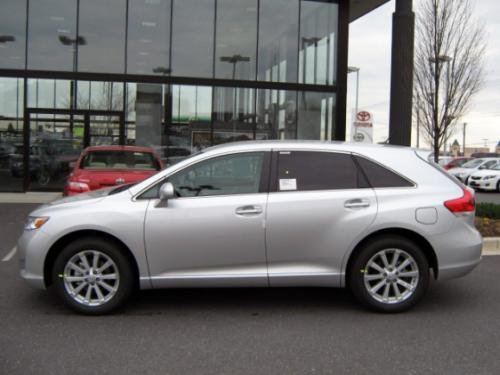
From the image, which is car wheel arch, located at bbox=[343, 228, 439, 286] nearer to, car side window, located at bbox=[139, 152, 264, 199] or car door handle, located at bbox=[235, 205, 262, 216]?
car door handle, located at bbox=[235, 205, 262, 216]

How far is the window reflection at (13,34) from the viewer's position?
1603cm

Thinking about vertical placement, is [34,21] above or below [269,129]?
above

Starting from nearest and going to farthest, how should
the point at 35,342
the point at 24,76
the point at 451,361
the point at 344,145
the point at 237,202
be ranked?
the point at 451,361, the point at 35,342, the point at 237,202, the point at 344,145, the point at 24,76

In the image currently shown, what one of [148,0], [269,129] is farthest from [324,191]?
[148,0]

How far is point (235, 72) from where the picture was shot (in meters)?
16.9

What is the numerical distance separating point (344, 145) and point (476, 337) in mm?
2168

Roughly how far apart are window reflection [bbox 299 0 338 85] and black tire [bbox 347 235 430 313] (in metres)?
12.3

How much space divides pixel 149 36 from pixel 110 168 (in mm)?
8393

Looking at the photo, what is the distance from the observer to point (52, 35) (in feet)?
53.2

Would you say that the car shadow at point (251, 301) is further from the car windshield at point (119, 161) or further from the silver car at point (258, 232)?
the car windshield at point (119, 161)

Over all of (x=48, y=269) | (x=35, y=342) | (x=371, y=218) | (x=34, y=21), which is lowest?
(x=35, y=342)

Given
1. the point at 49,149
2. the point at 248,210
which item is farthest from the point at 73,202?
the point at 49,149

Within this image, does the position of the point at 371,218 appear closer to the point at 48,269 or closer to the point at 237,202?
the point at 237,202

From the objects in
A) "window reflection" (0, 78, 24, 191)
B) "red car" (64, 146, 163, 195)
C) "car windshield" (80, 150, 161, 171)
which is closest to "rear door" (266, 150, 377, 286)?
"red car" (64, 146, 163, 195)
